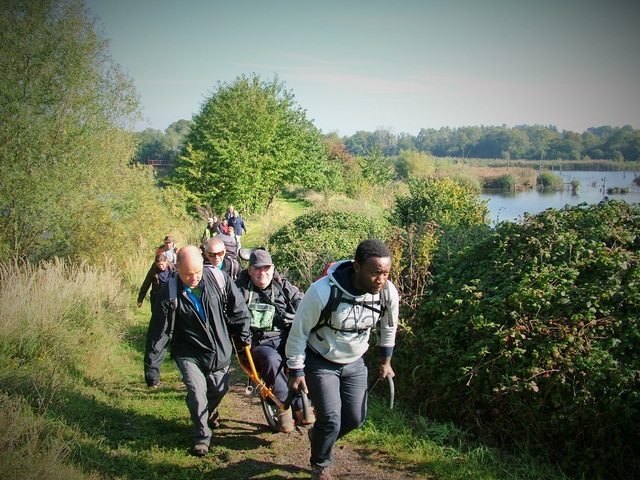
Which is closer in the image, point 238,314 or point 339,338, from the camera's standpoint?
point 339,338

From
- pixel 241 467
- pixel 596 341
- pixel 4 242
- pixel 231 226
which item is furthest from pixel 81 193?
pixel 596 341

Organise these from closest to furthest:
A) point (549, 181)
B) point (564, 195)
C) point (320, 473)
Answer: point (320, 473) → point (564, 195) → point (549, 181)

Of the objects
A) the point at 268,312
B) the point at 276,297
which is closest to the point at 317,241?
the point at 276,297

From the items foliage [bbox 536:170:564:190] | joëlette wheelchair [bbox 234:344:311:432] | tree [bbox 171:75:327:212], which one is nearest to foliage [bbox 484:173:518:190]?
foliage [bbox 536:170:564:190]

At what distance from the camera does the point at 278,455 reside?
4477mm

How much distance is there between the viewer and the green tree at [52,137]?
10.3 meters

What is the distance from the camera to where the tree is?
92.8 feet

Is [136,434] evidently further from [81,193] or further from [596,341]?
[81,193]

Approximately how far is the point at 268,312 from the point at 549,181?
3980 cm

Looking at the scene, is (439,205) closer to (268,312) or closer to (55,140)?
(268,312)

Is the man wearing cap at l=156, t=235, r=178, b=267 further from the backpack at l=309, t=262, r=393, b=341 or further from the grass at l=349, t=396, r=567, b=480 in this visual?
the backpack at l=309, t=262, r=393, b=341

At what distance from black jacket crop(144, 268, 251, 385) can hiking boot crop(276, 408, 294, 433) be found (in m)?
0.70

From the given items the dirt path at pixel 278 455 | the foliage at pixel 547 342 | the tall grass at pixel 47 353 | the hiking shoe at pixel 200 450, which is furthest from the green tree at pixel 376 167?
the hiking shoe at pixel 200 450

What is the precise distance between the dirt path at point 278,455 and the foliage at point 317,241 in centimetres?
334
